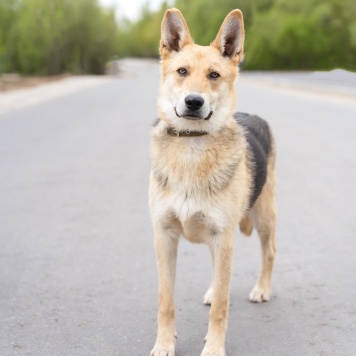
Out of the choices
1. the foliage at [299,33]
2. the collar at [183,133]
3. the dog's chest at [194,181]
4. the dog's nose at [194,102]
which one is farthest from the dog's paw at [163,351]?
the foliage at [299,33]

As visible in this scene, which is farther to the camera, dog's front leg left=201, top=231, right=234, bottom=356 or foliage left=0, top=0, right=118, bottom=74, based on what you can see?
foliage left=0, top=0, right=118, bottom=74

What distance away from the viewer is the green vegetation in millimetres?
66875

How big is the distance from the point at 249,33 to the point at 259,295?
238 feet

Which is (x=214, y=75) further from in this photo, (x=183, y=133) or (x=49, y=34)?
(x=49, y=34)

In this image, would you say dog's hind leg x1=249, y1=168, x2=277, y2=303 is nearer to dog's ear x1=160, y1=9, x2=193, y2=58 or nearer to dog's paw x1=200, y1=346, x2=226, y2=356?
dog's paw x1=200, y1=346, x2=226, y2=356

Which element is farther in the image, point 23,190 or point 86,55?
point 86,55

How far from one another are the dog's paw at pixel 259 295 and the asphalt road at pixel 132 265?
0.24ft

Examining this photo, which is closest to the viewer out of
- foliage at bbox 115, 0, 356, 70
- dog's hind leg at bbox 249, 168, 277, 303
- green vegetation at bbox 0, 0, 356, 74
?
dog's hind leg at bbox 249, 168, 277, 303

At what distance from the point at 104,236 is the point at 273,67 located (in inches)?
2646

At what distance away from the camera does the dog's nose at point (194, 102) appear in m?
4.29

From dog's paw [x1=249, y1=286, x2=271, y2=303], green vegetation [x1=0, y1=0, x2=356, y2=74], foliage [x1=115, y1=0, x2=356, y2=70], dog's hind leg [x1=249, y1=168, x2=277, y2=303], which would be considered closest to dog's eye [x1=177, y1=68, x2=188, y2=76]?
dog's hind leg [x1=249, y1=168, x2=277, y2=303]

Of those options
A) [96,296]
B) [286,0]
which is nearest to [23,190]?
[96,296]

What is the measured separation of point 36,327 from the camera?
4.66 meters

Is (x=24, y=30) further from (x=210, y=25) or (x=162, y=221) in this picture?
(x=162, y=221)
